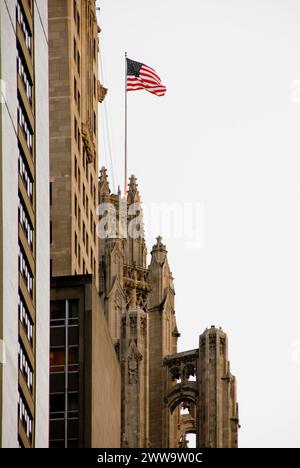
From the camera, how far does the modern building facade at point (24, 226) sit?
100 meters

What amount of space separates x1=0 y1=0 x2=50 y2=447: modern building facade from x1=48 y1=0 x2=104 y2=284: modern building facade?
18.3 m

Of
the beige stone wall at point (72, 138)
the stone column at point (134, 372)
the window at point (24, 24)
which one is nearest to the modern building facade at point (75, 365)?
the beige stone wall at point (72, 138)

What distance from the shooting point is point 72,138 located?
452ft

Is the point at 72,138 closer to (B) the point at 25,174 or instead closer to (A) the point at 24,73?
(A) the point at 24,73

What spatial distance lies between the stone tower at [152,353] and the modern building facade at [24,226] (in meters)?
55.9

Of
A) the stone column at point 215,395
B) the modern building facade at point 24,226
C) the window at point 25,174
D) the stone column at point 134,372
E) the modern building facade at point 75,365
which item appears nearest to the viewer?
the modern building facade at point 24,226

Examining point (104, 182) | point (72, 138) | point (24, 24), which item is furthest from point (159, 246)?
point (24, 24)

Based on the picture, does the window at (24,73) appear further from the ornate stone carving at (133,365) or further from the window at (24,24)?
the ornate stone carving at (133,365)

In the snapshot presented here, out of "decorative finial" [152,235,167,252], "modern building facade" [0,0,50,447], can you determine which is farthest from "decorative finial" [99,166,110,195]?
"modern building facade" [0,0,50,447]

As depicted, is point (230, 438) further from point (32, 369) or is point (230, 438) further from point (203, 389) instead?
point (32, 369)

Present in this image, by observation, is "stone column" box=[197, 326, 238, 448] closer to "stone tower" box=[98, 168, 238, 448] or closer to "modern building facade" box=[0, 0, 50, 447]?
"stone tower" box=[98, 168, 238, 448]

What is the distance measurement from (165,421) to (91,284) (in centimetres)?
5608

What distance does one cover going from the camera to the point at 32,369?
10775 cm

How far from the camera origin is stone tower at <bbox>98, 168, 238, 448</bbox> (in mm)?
170000
